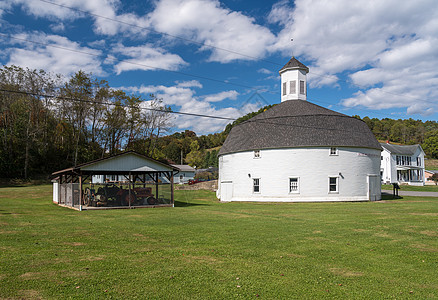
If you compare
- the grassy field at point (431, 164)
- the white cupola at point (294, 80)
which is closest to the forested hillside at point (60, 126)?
the white cupola at point (294, 80)

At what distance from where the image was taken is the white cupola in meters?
37.9

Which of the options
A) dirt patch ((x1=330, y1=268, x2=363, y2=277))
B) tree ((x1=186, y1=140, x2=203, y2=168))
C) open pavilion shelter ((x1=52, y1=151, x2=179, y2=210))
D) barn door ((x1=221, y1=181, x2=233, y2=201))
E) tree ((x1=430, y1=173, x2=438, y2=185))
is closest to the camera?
dirt patch ((x1=330, y1=268, x2=363, y2=277))

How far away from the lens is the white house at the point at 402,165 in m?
59.9

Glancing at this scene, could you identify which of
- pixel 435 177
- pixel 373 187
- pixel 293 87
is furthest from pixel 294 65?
pixel 435 177

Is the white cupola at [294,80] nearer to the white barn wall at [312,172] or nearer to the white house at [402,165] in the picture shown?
the white barn wall at [312,172]

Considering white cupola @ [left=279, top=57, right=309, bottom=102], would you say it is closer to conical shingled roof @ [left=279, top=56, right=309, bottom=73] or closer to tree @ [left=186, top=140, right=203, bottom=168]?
conical shingled roof @ [left=279, top=56, right=309, bottom=73]

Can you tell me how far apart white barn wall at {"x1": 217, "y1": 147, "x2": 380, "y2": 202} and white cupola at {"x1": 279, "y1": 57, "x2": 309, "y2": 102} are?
33.7ft

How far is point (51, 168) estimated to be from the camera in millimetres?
54250

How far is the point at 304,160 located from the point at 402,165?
42279mm

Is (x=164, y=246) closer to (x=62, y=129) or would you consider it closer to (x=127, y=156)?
(x=127, y=156)

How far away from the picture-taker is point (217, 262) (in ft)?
26.8

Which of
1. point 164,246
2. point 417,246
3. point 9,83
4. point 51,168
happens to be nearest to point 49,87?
point 9,83

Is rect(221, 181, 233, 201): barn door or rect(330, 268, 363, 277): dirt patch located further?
rect(221, 181, 233, 201): barn door

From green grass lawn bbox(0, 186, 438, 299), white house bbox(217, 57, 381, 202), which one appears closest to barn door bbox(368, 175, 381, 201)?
white house bbox(217, 57, 381, 202)
